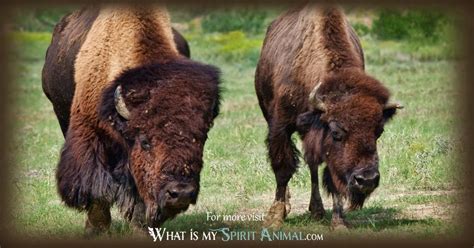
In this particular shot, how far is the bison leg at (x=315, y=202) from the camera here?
8.88 metres

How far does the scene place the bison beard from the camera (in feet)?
22.5

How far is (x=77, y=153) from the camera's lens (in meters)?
7.65

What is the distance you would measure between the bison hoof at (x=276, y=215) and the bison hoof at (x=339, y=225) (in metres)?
0.53

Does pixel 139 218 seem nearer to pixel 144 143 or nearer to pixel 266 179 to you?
pixel 144 143

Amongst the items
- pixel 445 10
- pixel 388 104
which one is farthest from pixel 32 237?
pixel 445 10

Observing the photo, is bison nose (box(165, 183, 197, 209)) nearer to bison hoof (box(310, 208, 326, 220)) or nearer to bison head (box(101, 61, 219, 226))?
bison head (box(101, 61, 219, 226))

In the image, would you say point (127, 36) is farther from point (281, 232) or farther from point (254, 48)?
point (254, 48)

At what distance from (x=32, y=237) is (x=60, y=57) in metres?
1.95

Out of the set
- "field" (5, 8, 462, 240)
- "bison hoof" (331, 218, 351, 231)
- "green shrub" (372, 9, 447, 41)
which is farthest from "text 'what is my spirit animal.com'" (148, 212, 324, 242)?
"green shrub" (372, 9, 447, 41)

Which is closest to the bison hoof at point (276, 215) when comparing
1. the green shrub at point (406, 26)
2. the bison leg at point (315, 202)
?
the bison leg at point (315, 202)

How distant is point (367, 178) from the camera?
739cm

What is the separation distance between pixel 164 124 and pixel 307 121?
5.77ft

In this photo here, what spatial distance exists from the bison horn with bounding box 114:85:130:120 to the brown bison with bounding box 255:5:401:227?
5.93 ft

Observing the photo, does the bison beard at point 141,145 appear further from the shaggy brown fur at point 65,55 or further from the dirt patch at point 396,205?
the dirt patch at point 396,205
